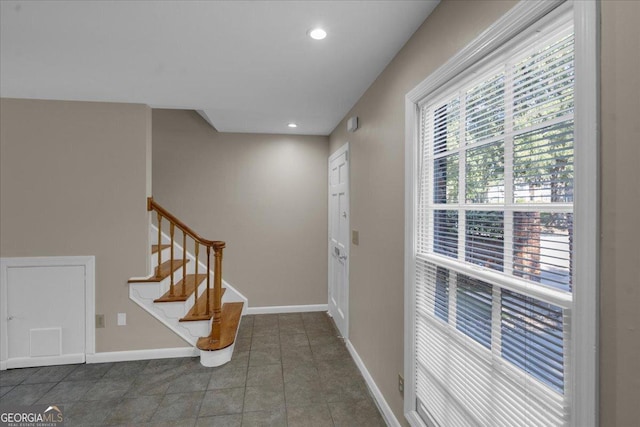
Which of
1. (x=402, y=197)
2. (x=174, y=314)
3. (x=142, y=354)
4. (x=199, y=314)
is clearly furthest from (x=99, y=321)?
(x=402, y=197)

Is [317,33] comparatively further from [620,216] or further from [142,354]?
[142,354]

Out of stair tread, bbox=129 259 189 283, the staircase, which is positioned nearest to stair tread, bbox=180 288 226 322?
the staircase

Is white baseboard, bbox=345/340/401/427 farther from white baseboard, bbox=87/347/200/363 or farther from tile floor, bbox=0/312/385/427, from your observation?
white baseboard, bbox=87/347/200/363

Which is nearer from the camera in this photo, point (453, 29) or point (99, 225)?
point (453, 29)

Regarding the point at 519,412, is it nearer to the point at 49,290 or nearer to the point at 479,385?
the point at 479,385

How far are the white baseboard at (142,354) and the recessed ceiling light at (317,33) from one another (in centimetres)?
293

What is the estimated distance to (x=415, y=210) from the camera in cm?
177

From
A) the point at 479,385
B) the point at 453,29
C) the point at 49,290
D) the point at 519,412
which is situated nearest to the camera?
the point at 519,412

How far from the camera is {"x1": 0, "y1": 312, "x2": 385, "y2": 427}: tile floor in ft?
7.17

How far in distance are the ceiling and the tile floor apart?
2.42 meters

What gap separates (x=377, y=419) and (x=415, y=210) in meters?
1.48

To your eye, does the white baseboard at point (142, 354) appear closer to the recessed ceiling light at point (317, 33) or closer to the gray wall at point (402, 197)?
the gray wall at point (402, 197)

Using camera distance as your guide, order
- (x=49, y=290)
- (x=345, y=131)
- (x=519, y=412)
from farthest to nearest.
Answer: (x=345, y=131) → (x=49, y=290) → (x=519, y=412)

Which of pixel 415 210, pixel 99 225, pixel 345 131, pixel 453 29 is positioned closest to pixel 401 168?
pixel 415 210
